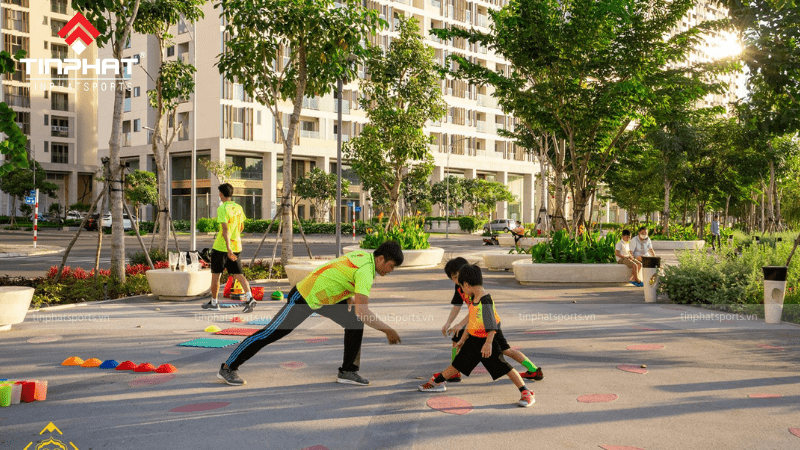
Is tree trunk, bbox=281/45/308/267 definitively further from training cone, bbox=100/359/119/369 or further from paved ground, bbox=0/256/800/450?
training cone, bbox=100/359/119/369

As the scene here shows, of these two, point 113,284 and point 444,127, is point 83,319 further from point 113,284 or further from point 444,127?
point 444,127

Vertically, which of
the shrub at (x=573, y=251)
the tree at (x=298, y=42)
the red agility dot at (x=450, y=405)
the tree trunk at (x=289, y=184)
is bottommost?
the red agility dot at (x=450, y=405)

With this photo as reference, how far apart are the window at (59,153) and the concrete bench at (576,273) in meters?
68.8

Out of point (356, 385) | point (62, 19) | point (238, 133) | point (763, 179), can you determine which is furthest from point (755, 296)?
point (62, 19)

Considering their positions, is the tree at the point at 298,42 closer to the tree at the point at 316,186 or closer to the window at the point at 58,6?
the tree at the point at 316,186

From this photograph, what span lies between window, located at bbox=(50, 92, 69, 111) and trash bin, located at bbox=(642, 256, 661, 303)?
241ft

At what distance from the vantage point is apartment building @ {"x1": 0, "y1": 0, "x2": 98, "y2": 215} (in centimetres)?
6950

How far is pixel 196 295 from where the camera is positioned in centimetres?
1264

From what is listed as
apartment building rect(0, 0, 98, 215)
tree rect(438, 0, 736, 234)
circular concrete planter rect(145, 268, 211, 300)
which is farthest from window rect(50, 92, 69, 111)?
circular concrete planter rect(145, 268, 211, 300)

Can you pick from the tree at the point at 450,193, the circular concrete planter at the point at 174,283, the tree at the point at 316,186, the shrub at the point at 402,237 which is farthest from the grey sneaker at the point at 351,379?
the tree at the point at 450,193

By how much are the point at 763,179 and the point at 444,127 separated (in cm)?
3052

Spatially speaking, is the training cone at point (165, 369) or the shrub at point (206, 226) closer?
the training cone at point (165, 369)

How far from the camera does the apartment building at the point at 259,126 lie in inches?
1987

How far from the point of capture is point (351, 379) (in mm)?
6363
